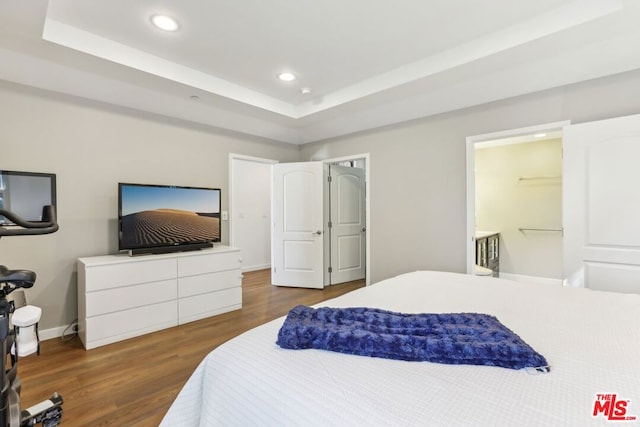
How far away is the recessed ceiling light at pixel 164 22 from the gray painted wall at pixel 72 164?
136 centimetres

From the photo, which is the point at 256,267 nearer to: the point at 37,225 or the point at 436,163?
the point at 436,163

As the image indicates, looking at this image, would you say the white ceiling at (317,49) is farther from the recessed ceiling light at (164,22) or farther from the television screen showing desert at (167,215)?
the television screen showing desert at (167,215)

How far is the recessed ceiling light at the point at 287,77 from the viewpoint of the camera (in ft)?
10.2

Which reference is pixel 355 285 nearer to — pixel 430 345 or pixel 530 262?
pixel 530 262

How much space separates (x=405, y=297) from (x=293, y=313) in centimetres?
73

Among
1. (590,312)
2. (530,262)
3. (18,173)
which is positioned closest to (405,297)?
(590,312)

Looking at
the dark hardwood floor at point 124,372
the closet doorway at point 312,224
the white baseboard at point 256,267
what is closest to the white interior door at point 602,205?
the closet doorway at point 312,224

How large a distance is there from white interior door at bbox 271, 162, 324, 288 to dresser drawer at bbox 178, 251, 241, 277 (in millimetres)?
1207

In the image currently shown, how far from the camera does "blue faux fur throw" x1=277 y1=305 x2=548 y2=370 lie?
1007 mm

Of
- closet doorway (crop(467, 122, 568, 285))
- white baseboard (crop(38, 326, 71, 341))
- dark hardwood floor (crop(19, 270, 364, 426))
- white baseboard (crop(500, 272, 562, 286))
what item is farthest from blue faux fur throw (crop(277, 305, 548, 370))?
white baseboard (crop(500, 272, 562, 286))

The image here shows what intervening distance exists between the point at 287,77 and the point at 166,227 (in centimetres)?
203

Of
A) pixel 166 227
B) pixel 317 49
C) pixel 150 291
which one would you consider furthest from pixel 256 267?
pixel 317 49

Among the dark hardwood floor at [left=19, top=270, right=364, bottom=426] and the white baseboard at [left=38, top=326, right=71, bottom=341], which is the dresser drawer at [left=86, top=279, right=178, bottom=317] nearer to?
the dark hardwood floor at [left=19, top=270, right=364, bottom=426]

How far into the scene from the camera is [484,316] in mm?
1362
